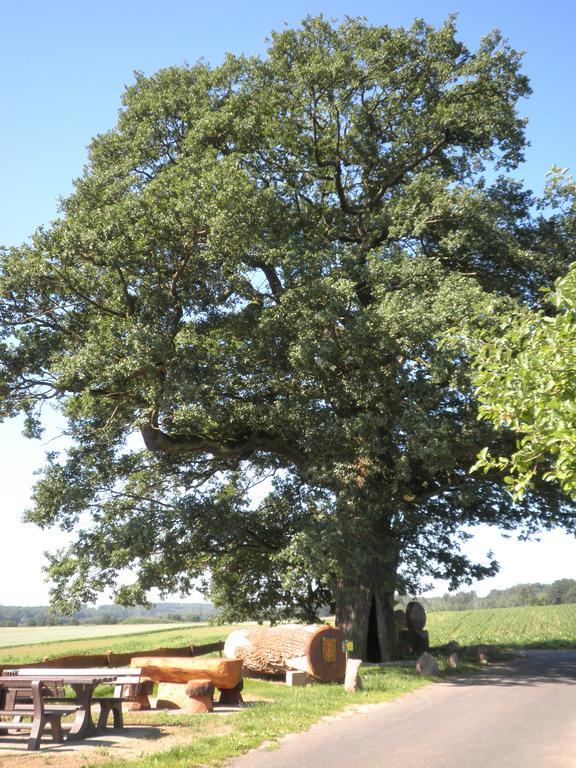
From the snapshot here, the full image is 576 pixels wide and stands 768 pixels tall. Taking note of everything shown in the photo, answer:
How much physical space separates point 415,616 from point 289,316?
44.9 ft

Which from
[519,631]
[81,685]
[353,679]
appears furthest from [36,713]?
[519,631]

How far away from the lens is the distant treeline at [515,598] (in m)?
138

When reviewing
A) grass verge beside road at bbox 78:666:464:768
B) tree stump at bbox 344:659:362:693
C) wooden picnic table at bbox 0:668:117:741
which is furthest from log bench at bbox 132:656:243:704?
wooden picnic table at bbox 0:668:117:741

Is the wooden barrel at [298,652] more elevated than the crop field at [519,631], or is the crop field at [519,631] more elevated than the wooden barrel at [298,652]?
the wooden barrel at [298,652]

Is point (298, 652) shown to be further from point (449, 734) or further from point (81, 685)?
point (81, 685)

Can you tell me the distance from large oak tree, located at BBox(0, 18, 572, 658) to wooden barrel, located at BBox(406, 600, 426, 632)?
2236 mm

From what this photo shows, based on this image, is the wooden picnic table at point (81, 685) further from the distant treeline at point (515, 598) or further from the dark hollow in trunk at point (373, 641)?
the distant treeline at point (515, 598)

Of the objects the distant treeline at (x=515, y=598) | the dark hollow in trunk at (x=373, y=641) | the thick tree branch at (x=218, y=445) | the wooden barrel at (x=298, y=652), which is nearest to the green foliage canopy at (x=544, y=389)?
the wooden barrel at (x=298, y=652)

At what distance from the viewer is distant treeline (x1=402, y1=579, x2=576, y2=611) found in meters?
138

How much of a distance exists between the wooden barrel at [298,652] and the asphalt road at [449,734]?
262 cm

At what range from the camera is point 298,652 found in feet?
55.7

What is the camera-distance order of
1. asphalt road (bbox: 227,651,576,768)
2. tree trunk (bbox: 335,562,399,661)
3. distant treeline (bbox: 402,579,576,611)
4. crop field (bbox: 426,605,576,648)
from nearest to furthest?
asphalt road (bbox: 227,651,576,768) < tree trunk (bbox: 335,562,399,661) < crop field (bbox: 426,605,576,648) < distant treeline (bbox: 402,579,576,611)

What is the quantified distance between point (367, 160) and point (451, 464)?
11.3m

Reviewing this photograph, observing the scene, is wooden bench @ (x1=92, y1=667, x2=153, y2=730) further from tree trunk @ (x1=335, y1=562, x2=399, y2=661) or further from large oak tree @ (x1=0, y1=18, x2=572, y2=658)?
tree trunk @ (x1=335, y1=562, x2=399, y2=661)
